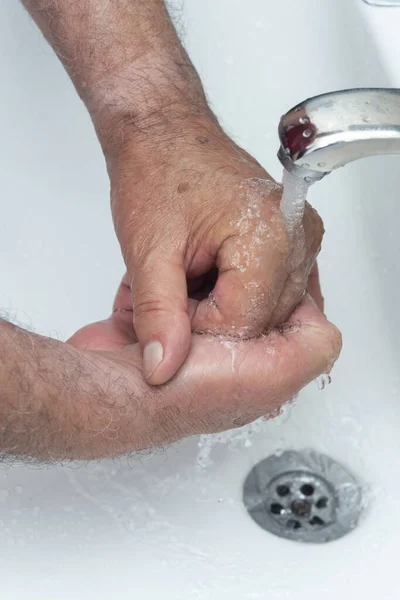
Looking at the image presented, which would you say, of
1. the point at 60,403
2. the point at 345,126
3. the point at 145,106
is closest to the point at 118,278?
the point at 145,106

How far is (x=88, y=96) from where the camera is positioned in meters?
0.64

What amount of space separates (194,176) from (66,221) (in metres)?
0.22

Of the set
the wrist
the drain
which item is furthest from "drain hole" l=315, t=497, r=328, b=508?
the wrist

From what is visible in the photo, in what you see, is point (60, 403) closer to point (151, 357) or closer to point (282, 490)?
point (151, 357)

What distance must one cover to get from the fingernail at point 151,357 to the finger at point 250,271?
4 cm

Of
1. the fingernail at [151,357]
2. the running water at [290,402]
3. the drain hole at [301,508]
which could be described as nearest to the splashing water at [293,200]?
the running water at [290,402]

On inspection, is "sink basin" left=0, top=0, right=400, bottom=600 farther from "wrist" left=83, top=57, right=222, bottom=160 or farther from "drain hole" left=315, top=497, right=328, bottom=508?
"wrist" left=83, top=57, right=222, bottom=160

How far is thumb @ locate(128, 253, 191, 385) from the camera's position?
48 centimetres

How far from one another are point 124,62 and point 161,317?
229 mm

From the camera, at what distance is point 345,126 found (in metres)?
0.36

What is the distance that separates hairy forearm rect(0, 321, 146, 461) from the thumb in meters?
0.02

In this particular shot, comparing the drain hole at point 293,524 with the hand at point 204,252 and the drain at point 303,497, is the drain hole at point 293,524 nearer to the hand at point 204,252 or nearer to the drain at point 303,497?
the drain at point 303,497

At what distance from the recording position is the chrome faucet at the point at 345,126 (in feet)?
1.19

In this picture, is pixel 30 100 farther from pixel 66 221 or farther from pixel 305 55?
pixel 305 55
